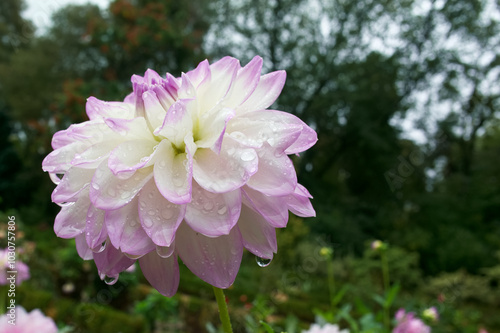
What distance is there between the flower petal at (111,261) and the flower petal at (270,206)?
0.48ft

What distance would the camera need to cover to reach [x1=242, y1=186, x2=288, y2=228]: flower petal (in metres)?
0.43

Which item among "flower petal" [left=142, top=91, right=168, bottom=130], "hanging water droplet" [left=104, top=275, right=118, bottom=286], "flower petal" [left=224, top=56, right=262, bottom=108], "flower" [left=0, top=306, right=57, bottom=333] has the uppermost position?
"flower petal" [left=224, top=56, right=262, bottom=108]

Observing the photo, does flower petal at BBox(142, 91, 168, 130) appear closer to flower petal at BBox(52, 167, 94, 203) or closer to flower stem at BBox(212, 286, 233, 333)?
flower petal at BBox(52, 167, 94, 203)

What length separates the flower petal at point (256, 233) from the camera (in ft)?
1.52

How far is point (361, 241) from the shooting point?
8.75 metres

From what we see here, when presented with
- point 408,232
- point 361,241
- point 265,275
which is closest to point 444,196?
point 408,232

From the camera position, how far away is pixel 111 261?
17.7 inches

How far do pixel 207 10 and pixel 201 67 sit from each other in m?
11.4

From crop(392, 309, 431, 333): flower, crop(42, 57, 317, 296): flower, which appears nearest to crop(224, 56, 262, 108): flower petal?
crop(42, 57, 317, 296): flower

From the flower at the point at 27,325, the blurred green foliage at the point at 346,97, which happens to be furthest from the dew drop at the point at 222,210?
the blurred green foliage at the point at 346,97

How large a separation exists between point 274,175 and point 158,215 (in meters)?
0.13

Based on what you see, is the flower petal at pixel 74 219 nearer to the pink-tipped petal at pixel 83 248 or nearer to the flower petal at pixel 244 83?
the pink-tipped petal at pixel 83 248

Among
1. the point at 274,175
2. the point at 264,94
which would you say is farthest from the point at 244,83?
the point at 274,175

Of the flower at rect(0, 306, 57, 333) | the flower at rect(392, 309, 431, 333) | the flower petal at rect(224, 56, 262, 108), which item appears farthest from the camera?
the flower at rect(392, 309, 431, 333)
